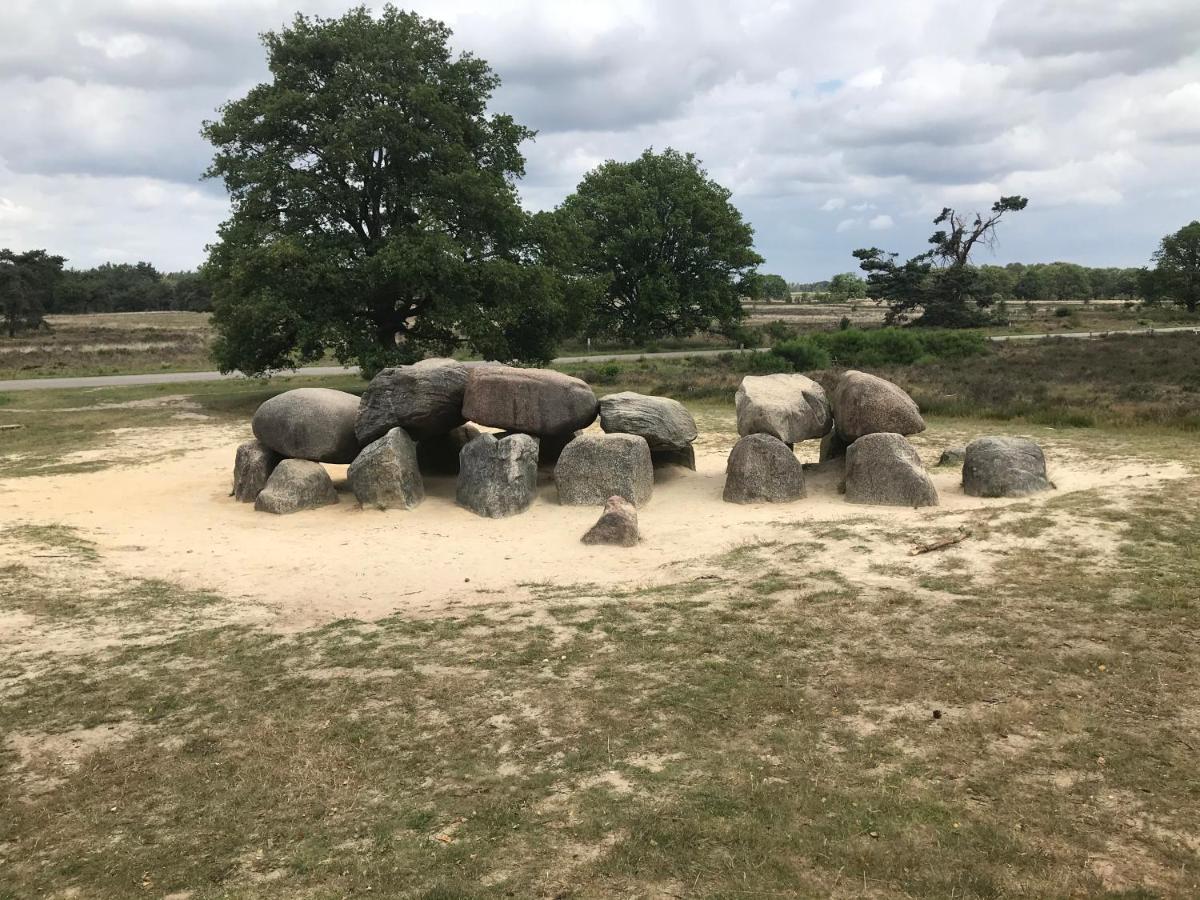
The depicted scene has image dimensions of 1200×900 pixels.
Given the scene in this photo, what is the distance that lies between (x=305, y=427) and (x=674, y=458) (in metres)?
5.74

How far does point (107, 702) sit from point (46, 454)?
41.7 ft

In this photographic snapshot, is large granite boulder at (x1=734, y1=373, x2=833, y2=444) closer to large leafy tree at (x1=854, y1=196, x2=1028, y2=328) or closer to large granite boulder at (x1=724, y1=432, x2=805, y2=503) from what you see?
large granite boulder at (x1=724, y1=432, x2=805, y2=503)

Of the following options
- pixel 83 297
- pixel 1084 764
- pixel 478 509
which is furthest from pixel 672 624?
pixel 83 297

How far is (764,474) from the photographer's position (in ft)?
40.5

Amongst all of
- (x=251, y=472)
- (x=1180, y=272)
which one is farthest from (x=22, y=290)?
(x=1180, y=272)

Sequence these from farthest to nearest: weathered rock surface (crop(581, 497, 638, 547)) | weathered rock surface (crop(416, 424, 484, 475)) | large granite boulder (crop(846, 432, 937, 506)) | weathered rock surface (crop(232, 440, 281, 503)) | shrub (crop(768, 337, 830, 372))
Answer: shrub (crop(768, 337, 830, 372)), weathered rock surface (crop(416, 424, 484, 475)), weathered rock surface (crop(232, 440, 281, 503)), large granite boulder (crop(846, 432, 937, 506)), weathered rock surface (crop(581, 497, 638, 547))

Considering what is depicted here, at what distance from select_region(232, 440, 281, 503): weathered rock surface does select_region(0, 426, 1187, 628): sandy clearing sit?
0.36 m

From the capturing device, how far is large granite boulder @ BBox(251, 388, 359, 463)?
529 inches

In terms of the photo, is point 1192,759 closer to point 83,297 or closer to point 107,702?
point 107,702

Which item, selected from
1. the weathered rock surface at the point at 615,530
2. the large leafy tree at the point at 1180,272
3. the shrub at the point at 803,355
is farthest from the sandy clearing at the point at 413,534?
the large leafy tree at the point at 1180,272

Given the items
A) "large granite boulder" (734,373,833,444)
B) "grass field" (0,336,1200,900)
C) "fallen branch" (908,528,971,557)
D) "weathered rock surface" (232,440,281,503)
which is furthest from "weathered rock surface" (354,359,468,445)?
"fallen branch" (908,528,971,557)

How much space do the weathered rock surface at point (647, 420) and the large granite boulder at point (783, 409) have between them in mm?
974

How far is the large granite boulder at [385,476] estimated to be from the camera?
12.4 metres

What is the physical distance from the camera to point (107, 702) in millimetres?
6215
